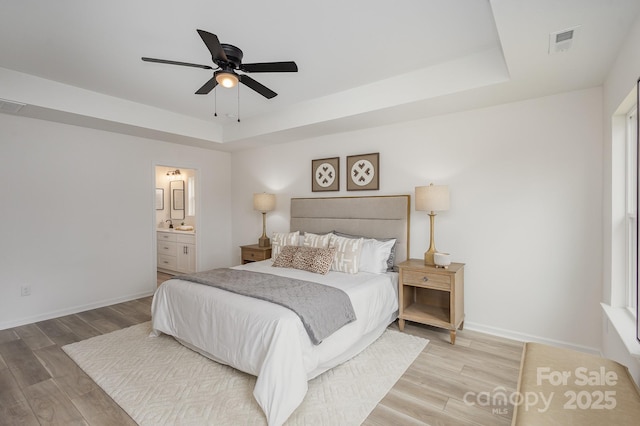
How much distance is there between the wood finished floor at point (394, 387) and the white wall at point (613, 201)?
728 millimetres

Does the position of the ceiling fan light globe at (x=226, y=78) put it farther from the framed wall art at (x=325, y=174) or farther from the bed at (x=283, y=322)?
the framed wall art at (x=325, y=174)

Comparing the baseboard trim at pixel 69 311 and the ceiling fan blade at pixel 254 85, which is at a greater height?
the ceiling fan blade at pixel 254 85

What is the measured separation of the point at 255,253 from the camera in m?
4.77

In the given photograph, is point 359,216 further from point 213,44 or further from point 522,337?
point 213,44

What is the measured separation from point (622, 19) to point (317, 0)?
1784 mm

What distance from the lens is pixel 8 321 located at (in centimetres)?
348

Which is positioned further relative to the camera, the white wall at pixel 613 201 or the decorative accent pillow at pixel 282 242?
the decorative accent pillow at pixel 282 242

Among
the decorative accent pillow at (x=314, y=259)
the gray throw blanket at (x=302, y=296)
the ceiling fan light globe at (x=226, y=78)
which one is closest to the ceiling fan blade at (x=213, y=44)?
the ceiling fan light globe at (x=226, y=78)

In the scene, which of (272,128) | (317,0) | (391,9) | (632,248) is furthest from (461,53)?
(272,128)

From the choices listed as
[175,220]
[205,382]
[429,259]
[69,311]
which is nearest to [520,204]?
[429,259]

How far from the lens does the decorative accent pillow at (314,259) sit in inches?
130

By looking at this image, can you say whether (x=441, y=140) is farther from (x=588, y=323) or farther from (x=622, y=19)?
(x=588, y=323)

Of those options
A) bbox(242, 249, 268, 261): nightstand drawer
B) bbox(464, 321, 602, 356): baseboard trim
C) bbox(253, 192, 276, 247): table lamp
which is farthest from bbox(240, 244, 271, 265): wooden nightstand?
bbox(464, 321, 602, 356): baseboard trim

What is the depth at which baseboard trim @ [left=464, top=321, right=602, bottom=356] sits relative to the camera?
2771 mm
